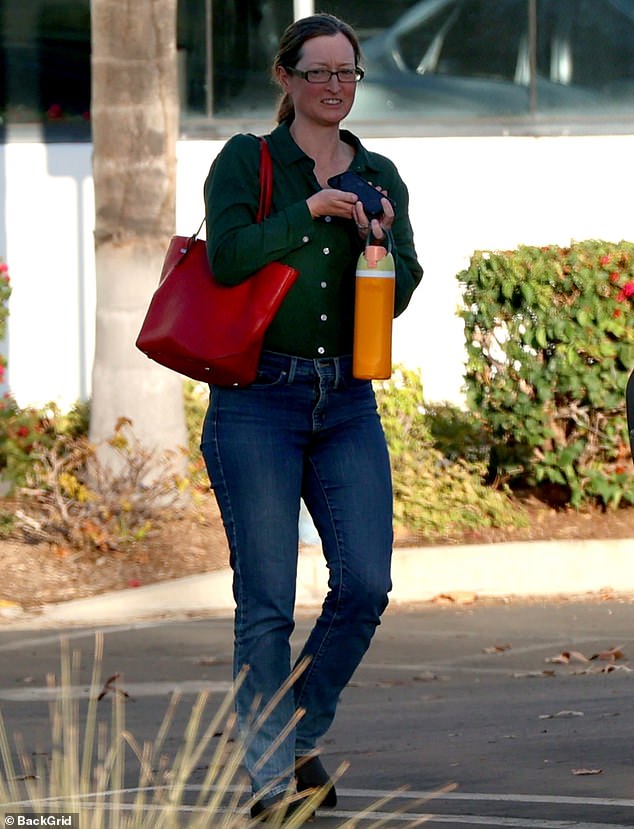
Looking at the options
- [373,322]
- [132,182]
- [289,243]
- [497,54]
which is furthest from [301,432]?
[497,54]

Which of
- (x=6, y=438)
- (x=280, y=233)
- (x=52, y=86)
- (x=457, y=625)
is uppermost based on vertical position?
(x=52, y=86)

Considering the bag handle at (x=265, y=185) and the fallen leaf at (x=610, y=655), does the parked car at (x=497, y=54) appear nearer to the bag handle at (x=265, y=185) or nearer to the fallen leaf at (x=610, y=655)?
the fallen leaf at (x=610, y=655)

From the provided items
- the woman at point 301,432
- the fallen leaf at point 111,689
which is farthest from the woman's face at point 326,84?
the fallen leaf at point 111,689

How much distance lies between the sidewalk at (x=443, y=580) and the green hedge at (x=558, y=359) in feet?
2.67

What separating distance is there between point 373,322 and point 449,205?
8.25m

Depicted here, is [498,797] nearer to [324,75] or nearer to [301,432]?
[301,432]

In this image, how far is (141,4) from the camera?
9.88 metres

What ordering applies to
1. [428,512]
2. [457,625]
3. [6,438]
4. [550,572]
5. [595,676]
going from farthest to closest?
[6,438] → [428,512] → [550,572] → [457,625] → [595,676]

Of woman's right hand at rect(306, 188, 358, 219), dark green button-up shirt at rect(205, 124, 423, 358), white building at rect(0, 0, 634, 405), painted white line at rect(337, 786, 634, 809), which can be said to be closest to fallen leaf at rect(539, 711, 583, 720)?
painted white line at rect(337, 786, 634, 809)

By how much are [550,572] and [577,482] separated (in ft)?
3.22

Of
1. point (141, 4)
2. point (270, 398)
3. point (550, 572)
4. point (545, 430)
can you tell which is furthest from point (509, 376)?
point (270, 398)

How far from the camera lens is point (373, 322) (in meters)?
4.48

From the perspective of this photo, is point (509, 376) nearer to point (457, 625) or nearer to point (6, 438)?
point (457, 625)

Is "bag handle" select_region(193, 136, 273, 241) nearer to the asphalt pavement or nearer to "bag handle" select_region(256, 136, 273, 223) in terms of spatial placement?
"bag handle" select_region(256, 136, 273, 223)
